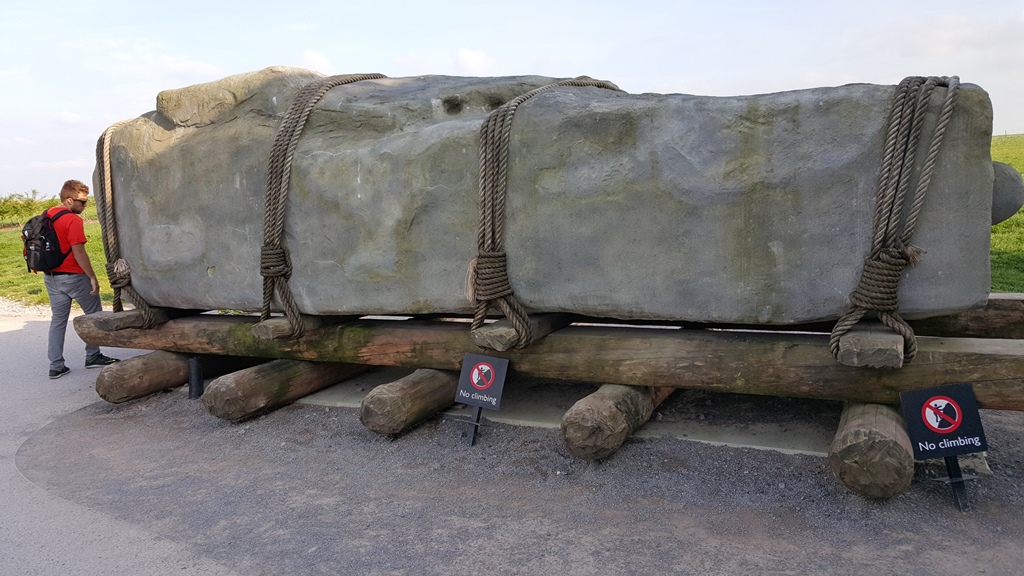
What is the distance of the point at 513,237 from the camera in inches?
141

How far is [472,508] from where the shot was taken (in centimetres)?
309

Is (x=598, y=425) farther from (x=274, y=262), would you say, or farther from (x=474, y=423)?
(x=274, y=262)

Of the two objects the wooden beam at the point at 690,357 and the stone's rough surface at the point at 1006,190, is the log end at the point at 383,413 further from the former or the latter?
the stone's rough surface at the point at 1006,190

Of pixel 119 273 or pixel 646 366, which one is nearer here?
pixel 646 366

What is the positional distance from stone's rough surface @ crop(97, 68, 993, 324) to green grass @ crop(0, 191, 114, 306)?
4.80 m

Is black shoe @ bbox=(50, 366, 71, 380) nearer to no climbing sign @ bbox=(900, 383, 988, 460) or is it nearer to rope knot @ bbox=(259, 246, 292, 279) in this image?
rope knot @ bbox=(259, 246, 292, 279)

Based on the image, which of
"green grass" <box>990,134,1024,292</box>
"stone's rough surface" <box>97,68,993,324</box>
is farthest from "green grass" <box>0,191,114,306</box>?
"green grass" <box>990,134,1024,292</box>

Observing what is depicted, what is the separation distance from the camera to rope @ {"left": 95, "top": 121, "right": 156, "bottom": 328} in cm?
485

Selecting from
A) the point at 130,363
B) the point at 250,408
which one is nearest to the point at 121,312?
the point at 130,363

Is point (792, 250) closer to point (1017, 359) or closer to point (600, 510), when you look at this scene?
point (1017, 359)

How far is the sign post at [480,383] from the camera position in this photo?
3699 mm

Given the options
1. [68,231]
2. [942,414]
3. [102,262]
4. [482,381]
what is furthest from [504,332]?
[102,262]

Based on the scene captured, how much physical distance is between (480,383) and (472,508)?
0.80 m

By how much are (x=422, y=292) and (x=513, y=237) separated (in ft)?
1.96
